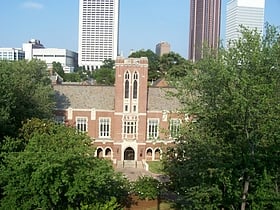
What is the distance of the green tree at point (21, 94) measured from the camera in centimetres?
2662

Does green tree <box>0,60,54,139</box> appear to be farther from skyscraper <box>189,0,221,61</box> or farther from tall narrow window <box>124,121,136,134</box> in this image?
skyscraper <box>189,0,221,61</box>

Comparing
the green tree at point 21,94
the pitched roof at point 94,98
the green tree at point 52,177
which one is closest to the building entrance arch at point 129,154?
the pitched roof at point 94,98

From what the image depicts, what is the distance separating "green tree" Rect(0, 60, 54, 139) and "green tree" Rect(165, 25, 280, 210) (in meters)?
13.7

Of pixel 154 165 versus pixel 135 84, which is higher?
pixel 135 84

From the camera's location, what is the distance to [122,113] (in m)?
41.1

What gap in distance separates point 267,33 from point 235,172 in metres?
4.82

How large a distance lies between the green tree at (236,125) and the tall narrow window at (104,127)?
26.4m

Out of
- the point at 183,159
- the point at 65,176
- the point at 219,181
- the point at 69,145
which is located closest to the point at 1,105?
the point at 69,145

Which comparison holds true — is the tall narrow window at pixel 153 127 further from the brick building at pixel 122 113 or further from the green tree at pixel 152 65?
the green tree at pixel 152 65

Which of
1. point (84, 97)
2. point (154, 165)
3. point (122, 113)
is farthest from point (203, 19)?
point (154, 165)

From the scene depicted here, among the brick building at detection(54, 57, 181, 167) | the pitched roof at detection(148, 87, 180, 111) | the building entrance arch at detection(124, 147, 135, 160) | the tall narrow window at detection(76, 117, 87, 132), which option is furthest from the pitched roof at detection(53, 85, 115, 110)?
the building entrance arch at detection(124, 147, 135, 160)

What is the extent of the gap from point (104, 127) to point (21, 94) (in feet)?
37.7

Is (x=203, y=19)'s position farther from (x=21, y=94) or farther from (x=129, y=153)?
(x=21, y=94)

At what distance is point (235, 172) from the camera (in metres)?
14.6
